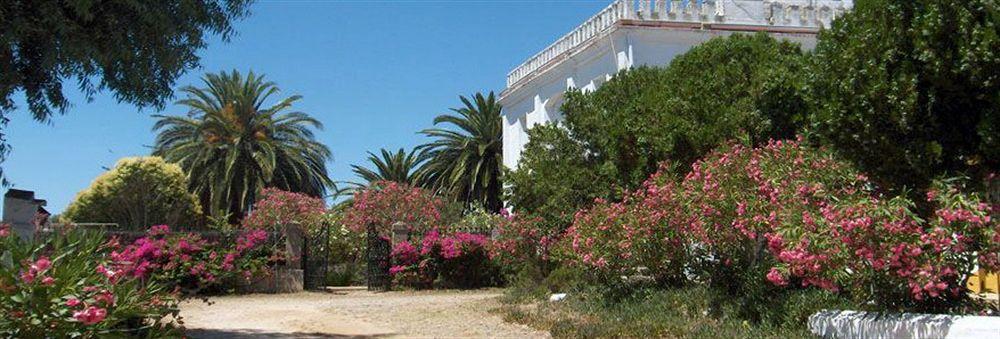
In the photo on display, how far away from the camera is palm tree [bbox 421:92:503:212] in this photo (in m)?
37.7

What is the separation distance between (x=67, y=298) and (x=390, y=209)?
74.4ft

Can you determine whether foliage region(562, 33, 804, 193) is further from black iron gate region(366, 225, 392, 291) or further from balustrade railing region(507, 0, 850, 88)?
black iron gate region(366, 225, 392, 291)

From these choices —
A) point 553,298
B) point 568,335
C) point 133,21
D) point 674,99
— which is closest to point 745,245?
point 568,335

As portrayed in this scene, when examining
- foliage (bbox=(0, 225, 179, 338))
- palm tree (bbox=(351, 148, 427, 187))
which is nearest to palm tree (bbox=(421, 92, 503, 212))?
palm tree (bbox=(351, 148, 427, 187))

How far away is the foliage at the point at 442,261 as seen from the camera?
22.2 meters

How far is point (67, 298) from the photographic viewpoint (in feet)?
19.8

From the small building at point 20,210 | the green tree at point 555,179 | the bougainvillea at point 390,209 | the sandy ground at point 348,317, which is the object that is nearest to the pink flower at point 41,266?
the small building at point 20,210

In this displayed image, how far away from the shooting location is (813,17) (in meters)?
21.9

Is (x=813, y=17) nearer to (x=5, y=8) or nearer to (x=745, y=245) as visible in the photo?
(x=745, y=245)

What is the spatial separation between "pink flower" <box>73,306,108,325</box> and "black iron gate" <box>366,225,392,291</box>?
16.5 meters

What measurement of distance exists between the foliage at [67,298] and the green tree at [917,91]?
6007mm

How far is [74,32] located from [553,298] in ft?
30.0

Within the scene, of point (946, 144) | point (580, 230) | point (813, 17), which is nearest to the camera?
point (946, 144)

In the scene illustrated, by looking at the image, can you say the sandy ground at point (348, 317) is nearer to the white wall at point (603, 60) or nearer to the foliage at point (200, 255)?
the foliage at point (200, 255)
